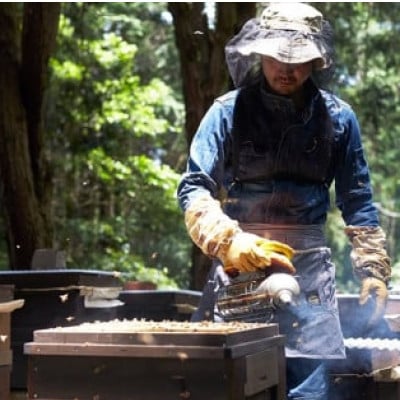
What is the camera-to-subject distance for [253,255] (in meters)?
2.69

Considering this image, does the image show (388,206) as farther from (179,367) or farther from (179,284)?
(179,367)

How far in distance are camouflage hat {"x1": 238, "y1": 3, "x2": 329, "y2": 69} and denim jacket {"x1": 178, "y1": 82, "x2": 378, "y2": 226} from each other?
17cm

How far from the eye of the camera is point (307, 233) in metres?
3.19

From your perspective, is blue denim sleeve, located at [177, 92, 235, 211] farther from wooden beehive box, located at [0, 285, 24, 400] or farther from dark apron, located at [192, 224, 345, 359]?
wooden beehive box, located at [0, 285, 24, 400]

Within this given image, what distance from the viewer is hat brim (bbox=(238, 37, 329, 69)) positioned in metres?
3.11

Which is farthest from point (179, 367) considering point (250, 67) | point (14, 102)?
point (14, 102)

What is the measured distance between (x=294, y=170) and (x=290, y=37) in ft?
1.57

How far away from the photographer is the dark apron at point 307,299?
121 inches

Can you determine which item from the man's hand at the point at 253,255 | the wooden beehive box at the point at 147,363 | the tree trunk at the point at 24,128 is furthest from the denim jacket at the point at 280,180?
the tree trunk at the point at 24,128

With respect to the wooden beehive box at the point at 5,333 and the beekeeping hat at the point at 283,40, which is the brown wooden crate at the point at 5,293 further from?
the beekeeping hat at the point at 283,40

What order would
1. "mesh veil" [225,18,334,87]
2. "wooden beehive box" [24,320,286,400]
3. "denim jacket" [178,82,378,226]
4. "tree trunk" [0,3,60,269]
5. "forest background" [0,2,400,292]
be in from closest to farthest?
"wooden beehive box" [24,320,286,400]
"denim jacket" [178,82,378,226]
"mesh veil" [225,18,334,87]
"tree trunk" [0,3,60,269]
"forest background" [0,2,400,292]

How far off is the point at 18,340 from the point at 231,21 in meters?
3.25

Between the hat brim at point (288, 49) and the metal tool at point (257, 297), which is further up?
the hat brim at point (288, 49)

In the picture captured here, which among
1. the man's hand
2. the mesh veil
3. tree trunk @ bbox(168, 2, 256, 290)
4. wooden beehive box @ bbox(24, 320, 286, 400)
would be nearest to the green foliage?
tree trunk @ bbox(168, 2, 256, 290)
